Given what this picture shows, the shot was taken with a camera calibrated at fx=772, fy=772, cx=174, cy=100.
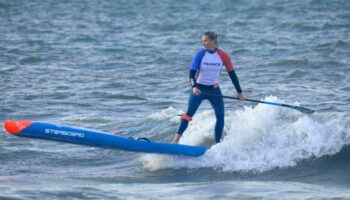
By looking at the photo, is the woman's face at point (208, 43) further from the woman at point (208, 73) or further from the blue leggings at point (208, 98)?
the blue leggings at point (208, 98)

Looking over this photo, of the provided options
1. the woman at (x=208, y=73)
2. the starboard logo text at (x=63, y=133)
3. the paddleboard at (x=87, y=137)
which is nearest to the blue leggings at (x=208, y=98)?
the woman at (x=208, y=73)

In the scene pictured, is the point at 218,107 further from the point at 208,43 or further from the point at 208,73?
the point at 208,43

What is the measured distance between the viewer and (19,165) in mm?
11273

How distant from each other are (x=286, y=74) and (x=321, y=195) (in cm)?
973

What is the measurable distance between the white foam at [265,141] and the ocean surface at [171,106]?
0.02m

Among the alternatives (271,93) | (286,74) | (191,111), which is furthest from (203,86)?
(286,74)

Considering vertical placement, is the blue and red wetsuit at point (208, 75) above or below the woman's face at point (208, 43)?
below

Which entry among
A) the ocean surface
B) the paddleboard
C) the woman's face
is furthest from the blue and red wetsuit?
the ocean surface

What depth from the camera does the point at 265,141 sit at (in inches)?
458

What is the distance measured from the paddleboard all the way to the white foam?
306mm

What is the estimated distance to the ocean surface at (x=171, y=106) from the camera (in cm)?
1021

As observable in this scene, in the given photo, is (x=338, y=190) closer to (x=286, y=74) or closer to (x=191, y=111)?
(x=191, y=111)

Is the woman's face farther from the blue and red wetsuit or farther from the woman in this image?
the blue and red wetsuit

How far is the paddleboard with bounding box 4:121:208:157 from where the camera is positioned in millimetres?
10352
